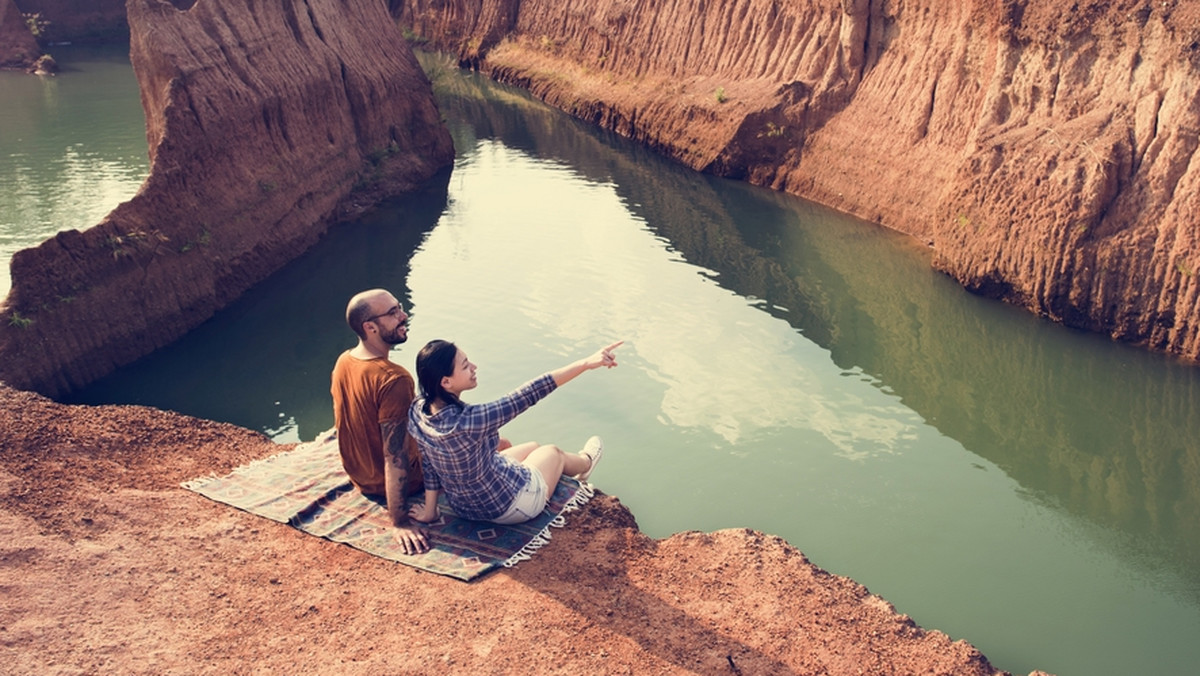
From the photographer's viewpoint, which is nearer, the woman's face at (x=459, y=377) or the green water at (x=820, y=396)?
the woman's face at (x=459, y=377)

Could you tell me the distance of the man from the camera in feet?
18.2

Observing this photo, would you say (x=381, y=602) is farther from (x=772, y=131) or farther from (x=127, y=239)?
(x=772, y=131)

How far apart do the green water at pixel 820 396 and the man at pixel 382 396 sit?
7.00ft

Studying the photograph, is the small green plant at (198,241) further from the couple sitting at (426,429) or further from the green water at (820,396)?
the couple sitting at (426,429)

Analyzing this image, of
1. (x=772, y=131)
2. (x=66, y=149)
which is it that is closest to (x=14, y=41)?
(x=66, y=149)

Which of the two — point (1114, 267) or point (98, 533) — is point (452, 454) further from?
point (1114, 267)

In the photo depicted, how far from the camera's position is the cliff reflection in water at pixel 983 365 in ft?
26.2

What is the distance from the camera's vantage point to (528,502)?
5906 mm

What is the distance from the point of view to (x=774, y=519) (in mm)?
7375

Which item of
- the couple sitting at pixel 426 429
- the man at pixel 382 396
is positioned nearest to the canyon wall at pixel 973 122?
the couple sitting at pixel 426 429

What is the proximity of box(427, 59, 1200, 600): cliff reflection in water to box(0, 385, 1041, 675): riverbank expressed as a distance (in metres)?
3.06

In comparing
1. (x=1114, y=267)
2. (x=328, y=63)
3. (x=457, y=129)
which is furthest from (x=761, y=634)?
(x=457, y=129)

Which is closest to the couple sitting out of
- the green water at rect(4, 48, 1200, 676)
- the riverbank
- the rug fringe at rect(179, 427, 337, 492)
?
the riverbank

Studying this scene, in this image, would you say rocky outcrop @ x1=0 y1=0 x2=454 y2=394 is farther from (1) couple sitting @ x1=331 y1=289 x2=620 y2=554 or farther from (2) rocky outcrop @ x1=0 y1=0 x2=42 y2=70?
(2) rocky outcrop @ x1=0 y1=0 x2=42 y2=70
